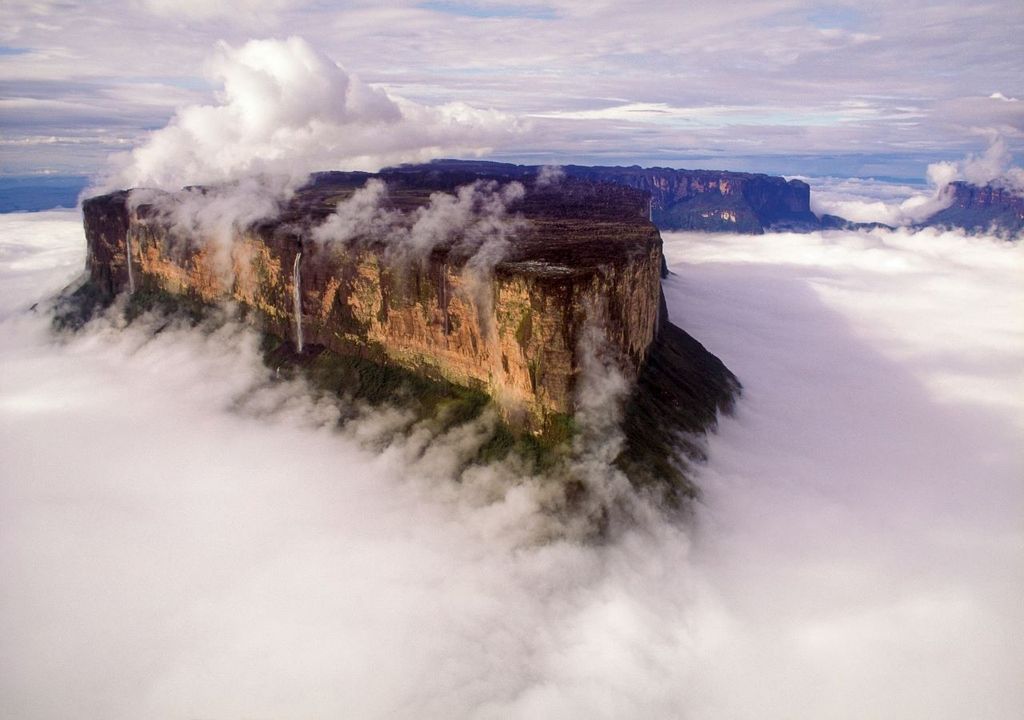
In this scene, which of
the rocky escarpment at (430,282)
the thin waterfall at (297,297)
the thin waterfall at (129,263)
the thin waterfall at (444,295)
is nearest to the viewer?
the rocky escarpment at (430,282)

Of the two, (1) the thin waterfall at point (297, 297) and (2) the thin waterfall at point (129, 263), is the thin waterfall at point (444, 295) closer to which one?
(1) the thin waterfall at point (297, 297)

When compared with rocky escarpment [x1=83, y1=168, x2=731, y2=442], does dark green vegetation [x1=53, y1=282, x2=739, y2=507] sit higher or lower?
lower

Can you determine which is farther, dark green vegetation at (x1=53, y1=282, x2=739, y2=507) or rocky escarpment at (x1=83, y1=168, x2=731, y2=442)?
Result: dark green vegetation at (x1=53, y1=282, x2=739, y2=507)

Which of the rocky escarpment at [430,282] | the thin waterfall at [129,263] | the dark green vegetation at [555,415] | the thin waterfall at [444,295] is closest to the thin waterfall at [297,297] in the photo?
the rocky escarpment at [430,282]

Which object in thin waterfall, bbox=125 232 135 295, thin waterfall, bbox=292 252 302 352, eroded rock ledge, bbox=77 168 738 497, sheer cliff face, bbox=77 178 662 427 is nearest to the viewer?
sheer cliff face, bbox=77 178 662 427

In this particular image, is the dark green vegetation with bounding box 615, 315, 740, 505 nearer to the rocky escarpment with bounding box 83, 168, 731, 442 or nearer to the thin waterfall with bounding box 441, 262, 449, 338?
the rocky escarpment with bounding box 83, 168, 731, 442

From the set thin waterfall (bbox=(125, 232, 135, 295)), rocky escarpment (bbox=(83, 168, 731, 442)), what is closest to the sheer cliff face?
rocky escarpment (bbox=(83, 168, 731, 442))
